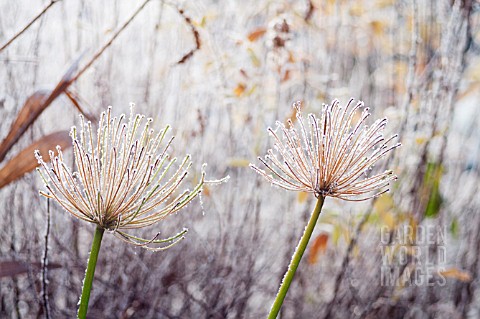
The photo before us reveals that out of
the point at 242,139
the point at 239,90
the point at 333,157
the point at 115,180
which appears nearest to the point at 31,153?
the point at 115,180

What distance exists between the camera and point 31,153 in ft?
2.74

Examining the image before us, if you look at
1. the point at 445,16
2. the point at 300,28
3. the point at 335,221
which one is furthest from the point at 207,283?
the point at 445,16

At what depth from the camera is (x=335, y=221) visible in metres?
1.80

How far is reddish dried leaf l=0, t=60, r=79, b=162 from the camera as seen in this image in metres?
0.87

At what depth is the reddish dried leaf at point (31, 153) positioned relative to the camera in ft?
2.73

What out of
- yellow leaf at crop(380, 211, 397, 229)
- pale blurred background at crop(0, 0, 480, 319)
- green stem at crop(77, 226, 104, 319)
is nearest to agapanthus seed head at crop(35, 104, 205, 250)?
green stem at crop(77, 226, 104, 319)

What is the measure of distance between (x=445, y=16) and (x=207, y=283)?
111cm

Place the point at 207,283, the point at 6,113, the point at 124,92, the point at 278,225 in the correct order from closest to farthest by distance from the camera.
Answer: the point at 6,113 < the point at 207,283 < the point at 124,92 < the point at 278,225

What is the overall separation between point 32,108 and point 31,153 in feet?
0.29

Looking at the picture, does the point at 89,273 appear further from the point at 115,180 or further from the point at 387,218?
the point at 387,218

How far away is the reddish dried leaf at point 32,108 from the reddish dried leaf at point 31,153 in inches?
2.3

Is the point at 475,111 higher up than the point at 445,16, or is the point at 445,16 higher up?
the point at 445,16

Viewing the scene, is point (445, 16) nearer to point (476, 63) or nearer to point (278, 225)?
point (476, 63)

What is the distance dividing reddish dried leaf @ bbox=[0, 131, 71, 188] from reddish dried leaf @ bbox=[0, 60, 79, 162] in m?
0.06
